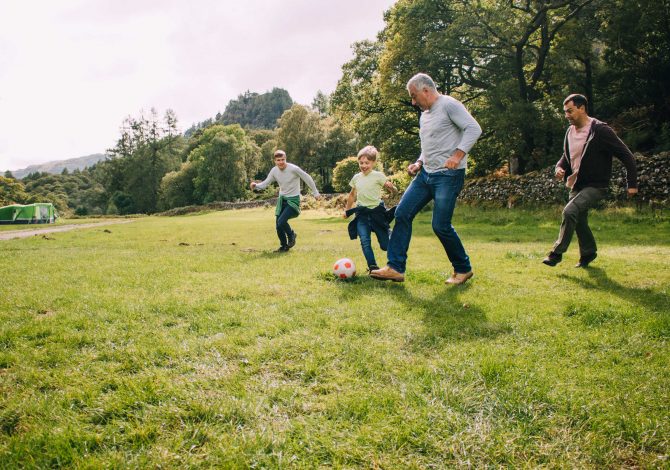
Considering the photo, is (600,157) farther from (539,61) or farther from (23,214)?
(23,214)

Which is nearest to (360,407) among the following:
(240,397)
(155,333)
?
(240,397)

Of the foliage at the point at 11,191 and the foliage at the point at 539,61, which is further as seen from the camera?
the foliage at the point at 11,191

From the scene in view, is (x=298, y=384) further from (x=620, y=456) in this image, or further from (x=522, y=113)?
(x=522, y=113)

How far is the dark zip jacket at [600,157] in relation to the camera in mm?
5746

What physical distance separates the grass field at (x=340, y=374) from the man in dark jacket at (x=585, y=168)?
768 mm

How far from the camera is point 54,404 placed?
2.42 metres

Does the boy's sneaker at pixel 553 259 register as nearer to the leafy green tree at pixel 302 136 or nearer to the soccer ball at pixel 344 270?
the soccer ball at pixel 344 270

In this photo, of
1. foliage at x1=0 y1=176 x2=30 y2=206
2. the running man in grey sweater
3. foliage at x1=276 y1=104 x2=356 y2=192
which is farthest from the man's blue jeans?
foliage at x1=0 y1=176 x2=30 y2=206

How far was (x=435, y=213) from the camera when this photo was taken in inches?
214

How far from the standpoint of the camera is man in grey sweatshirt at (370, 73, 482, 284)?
Result: 5.26m

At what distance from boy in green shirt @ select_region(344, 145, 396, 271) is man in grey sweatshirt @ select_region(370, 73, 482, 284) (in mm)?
789

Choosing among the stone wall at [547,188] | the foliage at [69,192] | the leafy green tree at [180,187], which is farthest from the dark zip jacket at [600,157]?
the foliage at [69,192]

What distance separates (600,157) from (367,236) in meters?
3.91

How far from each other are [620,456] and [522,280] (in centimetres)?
391
